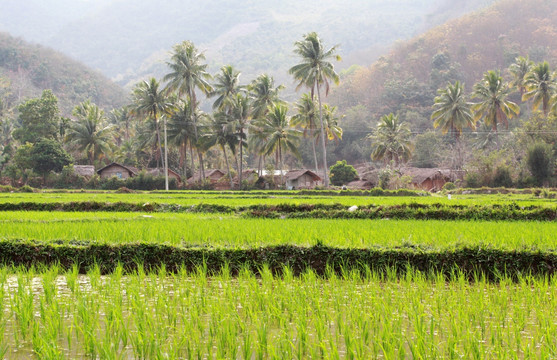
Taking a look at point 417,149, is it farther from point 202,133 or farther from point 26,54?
point 26,54

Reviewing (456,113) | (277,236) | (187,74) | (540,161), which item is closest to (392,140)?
(456,113)

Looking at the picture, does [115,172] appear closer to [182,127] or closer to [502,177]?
[182,127]

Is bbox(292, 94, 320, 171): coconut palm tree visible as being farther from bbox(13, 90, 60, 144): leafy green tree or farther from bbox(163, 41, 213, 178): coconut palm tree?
bbox(13, 90, 60, 144): leafy green tree

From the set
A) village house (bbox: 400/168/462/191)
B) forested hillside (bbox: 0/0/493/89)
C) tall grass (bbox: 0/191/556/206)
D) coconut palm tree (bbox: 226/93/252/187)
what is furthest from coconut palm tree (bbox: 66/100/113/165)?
forested hillside (bbox: 0/0/493/89)

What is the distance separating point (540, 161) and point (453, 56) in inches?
2036

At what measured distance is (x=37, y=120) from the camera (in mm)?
45625

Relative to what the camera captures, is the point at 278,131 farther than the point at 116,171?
No

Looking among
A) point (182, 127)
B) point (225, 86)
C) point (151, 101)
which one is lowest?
point (182, 127)

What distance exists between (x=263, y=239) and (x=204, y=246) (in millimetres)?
989

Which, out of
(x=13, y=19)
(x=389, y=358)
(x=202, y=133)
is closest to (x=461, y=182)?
(x=202, y=133)

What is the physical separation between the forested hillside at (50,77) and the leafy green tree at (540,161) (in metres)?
60.7

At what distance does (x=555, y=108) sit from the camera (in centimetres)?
3766

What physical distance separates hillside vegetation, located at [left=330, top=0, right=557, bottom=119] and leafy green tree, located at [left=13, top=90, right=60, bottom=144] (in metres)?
43.1

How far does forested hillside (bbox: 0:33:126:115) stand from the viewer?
72.4m
